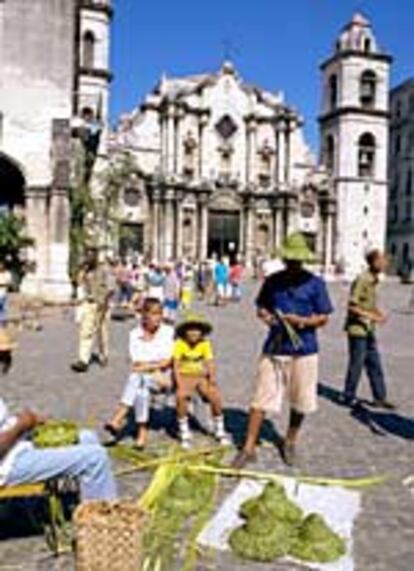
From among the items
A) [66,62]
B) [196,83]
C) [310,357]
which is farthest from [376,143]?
[310,357]

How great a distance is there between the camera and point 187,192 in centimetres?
5906

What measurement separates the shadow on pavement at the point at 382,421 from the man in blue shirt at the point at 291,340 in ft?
5.46

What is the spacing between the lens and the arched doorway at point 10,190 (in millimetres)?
25453

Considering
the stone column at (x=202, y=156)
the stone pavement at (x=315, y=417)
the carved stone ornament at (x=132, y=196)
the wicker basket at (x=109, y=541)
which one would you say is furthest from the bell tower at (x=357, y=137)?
the wicker basket at (x=109, y=541)

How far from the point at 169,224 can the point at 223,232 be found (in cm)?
419

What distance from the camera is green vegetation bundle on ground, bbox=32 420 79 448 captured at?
17.1 feet

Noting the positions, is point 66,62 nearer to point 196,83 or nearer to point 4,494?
point 4,494

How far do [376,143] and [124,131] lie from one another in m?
17.4

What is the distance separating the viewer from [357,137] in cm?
6297

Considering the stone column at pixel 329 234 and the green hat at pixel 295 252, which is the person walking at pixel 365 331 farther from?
the stone column at pixel 329 234

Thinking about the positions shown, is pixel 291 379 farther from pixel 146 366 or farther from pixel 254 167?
pixel 254 167

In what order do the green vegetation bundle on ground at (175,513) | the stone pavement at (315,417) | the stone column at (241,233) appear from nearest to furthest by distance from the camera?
1. the green vegetation bundle on ground at (175,513)
2. the stone pavement at (315,417)
3. the stone column at (241,233)

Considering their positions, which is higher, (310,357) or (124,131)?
(124,131)

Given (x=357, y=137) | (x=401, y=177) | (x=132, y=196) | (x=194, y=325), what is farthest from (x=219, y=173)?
(x=194, y=325)
